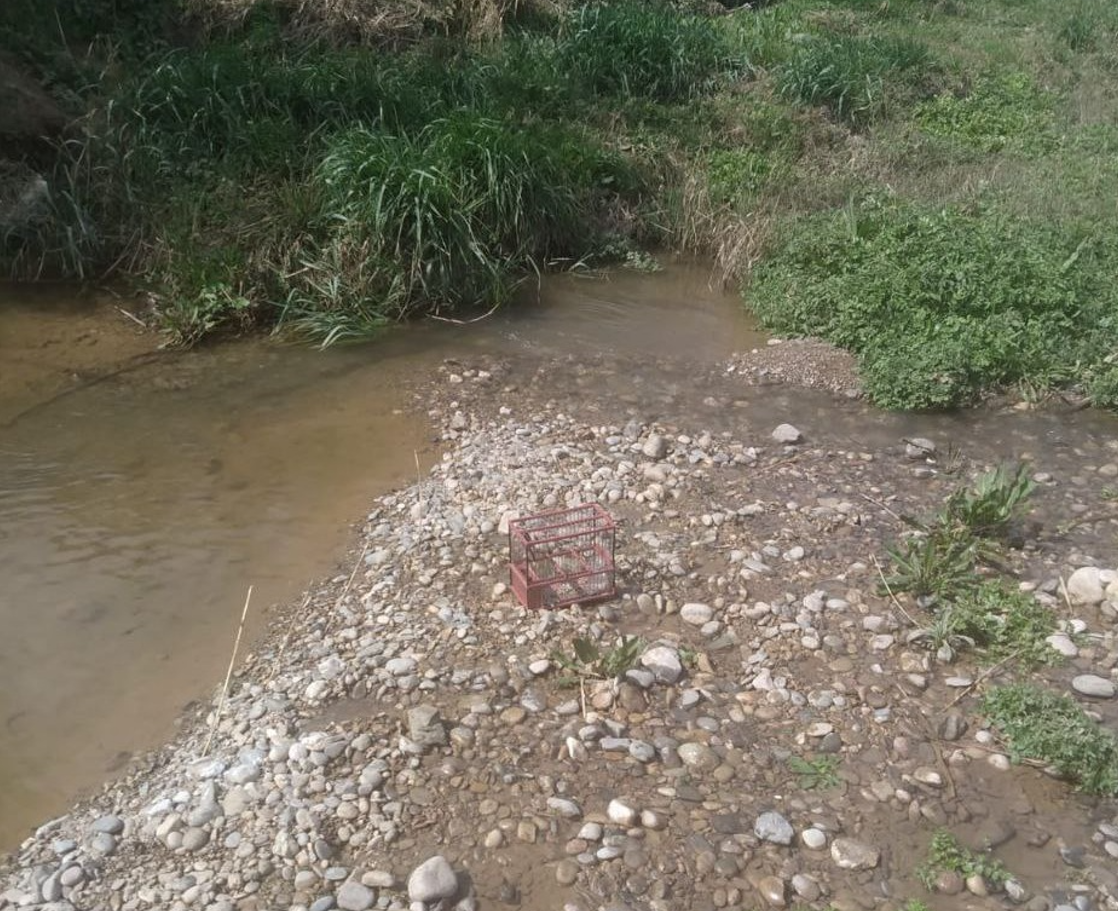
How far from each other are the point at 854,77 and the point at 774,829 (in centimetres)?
917

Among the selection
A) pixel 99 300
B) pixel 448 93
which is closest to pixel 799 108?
pixel 448 93

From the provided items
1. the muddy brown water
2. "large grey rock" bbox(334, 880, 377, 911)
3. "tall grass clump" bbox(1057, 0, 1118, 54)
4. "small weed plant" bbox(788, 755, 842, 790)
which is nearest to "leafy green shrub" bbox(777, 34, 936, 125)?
"tall grass clump" bbox(1057, 0, 1118, 54)

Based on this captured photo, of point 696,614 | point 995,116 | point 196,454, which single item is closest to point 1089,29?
point 995,116

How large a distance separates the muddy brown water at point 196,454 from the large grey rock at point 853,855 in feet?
7.72

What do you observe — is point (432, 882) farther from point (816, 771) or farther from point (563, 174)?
point (563, 174)

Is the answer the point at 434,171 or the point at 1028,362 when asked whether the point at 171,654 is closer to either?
the point at 434,171

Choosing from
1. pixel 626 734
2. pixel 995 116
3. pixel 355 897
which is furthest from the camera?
pixel 995 116

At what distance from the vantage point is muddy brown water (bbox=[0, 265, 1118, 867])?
14.0ft

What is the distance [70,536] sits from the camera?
5.24 meters

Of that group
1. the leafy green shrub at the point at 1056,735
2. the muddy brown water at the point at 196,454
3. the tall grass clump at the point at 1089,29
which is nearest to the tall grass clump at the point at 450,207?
the muddy brown water at the point at 196,454

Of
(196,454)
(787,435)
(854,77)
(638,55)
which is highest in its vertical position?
(638,55)

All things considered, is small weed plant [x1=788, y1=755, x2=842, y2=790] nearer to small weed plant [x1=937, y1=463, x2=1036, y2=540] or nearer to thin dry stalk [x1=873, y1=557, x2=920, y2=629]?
thin dry stalk [x1=873, y1=557, x2=920, y2=629]

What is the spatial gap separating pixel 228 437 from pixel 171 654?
1.98m

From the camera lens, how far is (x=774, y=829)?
3.52 metres
